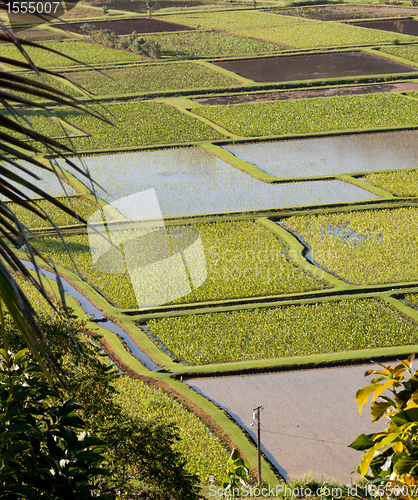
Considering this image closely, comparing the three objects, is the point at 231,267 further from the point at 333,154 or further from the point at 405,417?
the point at 405,417

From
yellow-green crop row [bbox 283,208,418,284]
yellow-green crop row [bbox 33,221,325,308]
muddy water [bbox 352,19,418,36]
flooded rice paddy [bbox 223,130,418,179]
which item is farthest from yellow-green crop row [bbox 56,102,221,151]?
muddy water [bbox 352,19,418,36]

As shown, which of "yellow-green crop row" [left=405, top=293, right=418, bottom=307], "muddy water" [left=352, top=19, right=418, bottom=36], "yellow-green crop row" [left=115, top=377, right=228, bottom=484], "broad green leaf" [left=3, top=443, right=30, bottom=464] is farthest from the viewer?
"muddy water" [left=352, top=19, right=418, bottom=36]

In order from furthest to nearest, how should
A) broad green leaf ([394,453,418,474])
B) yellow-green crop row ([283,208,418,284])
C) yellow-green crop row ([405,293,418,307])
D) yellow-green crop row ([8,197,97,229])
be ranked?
yellow-green crop row ([8,197,97,229]) < yellow-green crop row ([283,208,418,284]) < yellow-green crop row ([405,293,418,307]) < broad green leaf ([394,453,418,474])

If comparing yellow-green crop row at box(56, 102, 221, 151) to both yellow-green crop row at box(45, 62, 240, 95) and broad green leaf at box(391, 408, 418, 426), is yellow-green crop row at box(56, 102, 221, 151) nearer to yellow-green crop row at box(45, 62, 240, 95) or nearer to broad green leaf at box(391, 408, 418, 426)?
yellow-green crop row at box(45, 62, 240, 95)

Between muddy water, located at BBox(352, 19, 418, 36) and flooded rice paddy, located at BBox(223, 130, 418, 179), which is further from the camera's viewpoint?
muddy water, located at BBox(352, 19, 418, 36)

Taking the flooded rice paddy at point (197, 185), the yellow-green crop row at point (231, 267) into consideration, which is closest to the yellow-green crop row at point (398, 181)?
the flooded rice paddy at point (197, 185)
